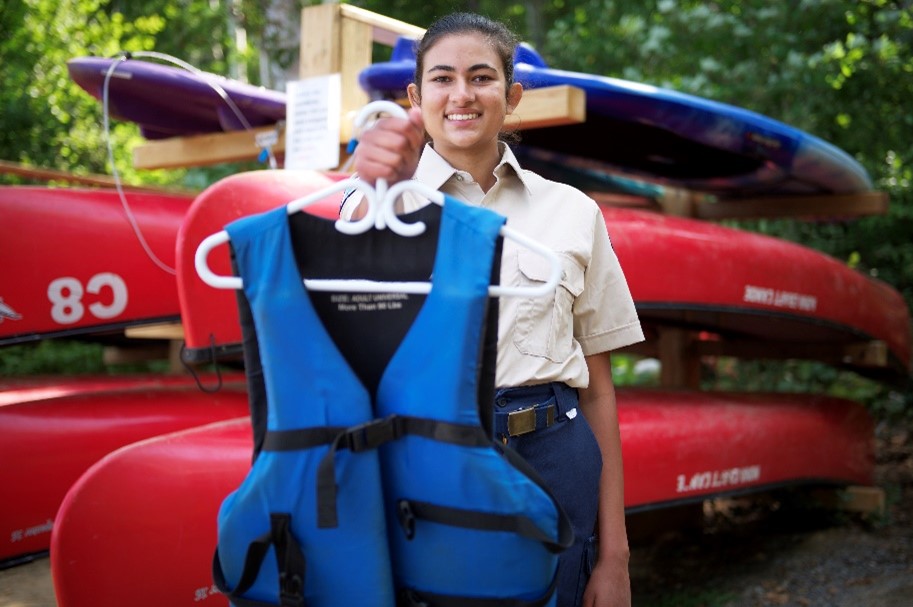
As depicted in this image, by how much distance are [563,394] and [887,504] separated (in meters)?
4.03

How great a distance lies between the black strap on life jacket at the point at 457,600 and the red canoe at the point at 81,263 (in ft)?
9.50

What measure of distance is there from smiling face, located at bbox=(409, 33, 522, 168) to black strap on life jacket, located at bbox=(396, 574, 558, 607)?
854 millimetres

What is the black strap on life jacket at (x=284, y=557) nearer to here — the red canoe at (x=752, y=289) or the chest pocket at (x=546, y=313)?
the chest pocket at (x=546, y=313)

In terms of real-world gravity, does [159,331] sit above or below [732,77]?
below

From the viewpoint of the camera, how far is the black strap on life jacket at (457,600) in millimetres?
1541

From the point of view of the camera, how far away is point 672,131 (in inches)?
188

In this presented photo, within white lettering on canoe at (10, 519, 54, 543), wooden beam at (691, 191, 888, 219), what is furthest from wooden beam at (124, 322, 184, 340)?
wooden beam at (691, 191, 888, 219)

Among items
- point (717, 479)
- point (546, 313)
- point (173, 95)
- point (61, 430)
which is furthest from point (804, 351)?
point (546, 313)

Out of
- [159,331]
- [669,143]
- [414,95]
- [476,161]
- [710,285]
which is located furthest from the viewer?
[669,143]

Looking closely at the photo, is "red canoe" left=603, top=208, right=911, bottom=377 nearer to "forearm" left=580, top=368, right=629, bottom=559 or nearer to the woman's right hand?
"forearm" left=580, top=368, right=629, bottom=559

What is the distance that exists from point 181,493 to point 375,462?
160 cm

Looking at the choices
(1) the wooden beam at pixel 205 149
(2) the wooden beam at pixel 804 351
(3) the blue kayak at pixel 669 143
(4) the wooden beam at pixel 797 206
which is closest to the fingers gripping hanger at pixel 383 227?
(3) the blue kayak at pixel 669 143

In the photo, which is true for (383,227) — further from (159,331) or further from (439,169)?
(159,331)

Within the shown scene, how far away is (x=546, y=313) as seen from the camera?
1897mm
